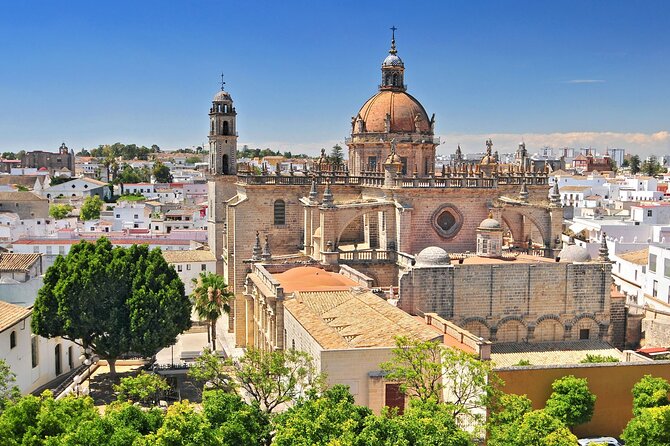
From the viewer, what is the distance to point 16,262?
120ft

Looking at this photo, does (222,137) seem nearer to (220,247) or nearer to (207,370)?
(220,247)

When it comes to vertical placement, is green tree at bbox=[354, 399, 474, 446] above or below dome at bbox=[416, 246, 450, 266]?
below

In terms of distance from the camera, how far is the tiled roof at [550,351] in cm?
2906

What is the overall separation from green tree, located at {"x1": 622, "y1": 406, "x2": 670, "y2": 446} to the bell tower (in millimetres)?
30006

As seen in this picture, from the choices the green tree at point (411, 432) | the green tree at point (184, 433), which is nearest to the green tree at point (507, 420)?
the green tree at point (411, 432)

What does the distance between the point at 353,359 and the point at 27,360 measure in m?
14.4

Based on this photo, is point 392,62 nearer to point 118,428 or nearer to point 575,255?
point 575,255

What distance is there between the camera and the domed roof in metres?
41.7

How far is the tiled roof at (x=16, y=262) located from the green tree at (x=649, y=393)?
2801cm

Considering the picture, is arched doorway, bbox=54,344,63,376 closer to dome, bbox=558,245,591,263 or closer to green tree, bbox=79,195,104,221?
dome, bbox=558,245,591,263

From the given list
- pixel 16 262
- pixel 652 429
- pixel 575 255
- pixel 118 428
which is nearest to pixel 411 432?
pixel 118 428

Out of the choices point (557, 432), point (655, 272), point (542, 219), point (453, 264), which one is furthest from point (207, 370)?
point (655, 272)

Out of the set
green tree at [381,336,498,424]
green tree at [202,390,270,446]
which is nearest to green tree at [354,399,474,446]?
green tree at [381,336,498,424]

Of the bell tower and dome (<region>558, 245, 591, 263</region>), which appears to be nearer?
dome (<region>558, 245, 591, 263</region>)
